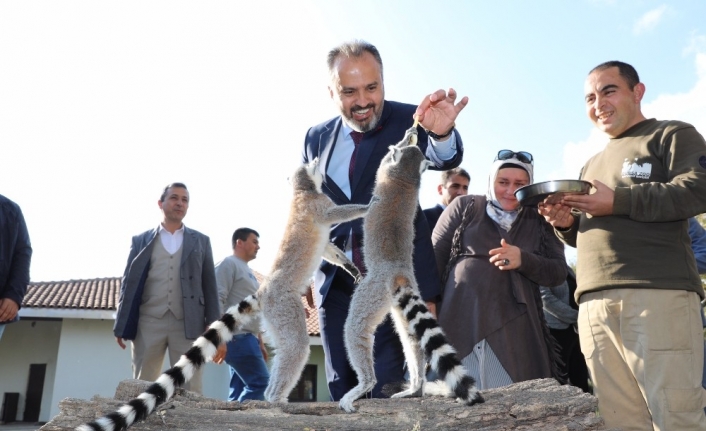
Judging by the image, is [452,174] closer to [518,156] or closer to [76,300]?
[518,156]

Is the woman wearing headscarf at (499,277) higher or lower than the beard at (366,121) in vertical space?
lower

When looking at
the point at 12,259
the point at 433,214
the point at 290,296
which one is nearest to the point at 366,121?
the point at 290,296

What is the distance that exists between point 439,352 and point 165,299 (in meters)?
4.74

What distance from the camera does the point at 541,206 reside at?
170 inches

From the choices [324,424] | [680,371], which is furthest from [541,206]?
[324,424]

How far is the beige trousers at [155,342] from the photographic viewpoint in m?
7.00

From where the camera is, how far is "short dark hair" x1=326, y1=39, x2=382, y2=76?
3.84 m

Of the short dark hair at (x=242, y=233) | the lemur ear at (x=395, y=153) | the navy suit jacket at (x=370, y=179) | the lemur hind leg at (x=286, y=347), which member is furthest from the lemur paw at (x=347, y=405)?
the short dark hair at (x=242, y=233)

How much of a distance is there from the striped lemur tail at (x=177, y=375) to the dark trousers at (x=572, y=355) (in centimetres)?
406

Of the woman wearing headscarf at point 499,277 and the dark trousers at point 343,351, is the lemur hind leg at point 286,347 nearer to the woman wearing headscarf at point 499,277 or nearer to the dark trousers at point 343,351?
the dark trousers at point 343,351

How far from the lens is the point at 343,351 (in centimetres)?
391

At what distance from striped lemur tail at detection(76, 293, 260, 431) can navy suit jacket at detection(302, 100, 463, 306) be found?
562 millimetres

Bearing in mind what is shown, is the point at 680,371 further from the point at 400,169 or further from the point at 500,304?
the point at 400,169

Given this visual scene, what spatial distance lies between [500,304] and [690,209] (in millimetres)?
1558
